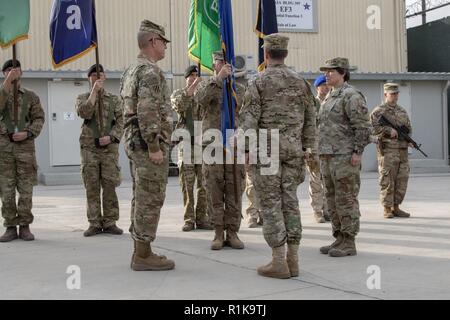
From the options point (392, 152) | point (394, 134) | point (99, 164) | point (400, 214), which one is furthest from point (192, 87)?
point (400, 214)

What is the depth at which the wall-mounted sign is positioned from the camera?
19.8 meters

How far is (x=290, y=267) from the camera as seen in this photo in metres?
4.89

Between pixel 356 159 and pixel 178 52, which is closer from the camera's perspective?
pixel 356 159

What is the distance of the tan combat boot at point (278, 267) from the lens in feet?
15.7

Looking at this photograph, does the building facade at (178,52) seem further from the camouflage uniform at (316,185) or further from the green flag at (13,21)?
the green flag at (13,21)

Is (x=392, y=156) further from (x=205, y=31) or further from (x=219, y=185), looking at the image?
(x=219, y=185)

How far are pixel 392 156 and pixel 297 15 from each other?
1221 cm

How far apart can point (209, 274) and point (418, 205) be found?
5849 millimetres

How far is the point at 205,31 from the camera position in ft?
23.0

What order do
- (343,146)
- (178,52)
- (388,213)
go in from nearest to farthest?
(343,146)
(388,213)
(178,52)

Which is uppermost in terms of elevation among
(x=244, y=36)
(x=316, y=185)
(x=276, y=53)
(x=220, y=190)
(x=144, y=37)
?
(x=244, y=36)

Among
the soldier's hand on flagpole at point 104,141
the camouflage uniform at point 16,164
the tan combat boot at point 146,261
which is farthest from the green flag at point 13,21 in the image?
the tan combat boot at point 146,261

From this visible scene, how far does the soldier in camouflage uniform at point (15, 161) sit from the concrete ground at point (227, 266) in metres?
0.28
